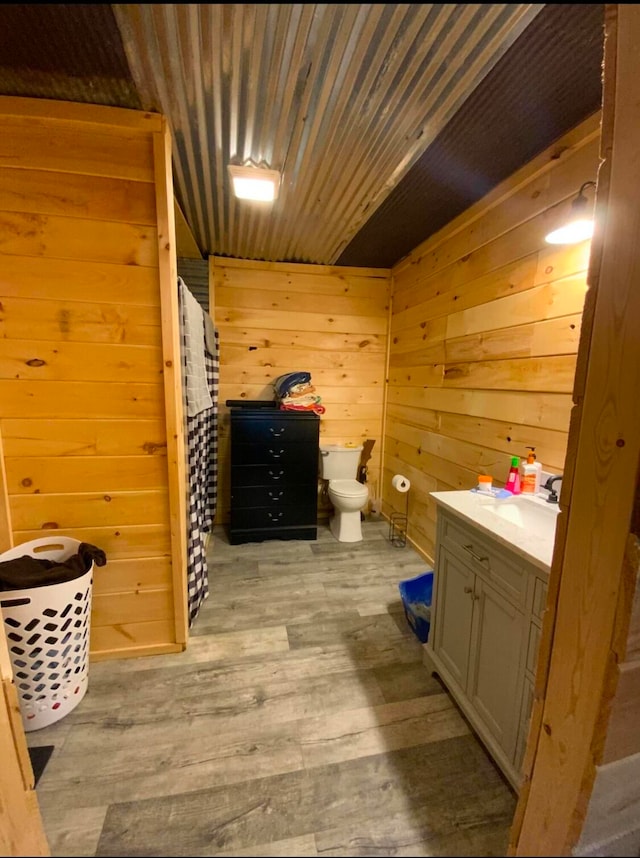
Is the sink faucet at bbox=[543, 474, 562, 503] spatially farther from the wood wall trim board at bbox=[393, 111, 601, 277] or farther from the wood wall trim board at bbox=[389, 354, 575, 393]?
the wood wall trim board at bbox=[393, 111, 601, 277]

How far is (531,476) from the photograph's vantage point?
5.20 ft

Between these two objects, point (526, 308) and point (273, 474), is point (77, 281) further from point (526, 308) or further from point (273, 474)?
point (526, 308)

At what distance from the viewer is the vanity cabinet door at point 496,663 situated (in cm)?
112

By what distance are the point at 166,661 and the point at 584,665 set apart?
1.72 metres

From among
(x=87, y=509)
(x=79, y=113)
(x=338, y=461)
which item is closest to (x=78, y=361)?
(x=87, y=509)

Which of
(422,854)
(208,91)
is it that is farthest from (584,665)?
(208,91)

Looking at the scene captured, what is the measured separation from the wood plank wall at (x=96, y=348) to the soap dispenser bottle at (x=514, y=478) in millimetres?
1530

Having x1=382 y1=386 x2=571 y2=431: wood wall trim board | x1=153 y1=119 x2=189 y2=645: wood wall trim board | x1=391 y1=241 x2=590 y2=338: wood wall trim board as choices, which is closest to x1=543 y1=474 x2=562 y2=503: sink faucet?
x1=382 y1=386 x2=571 y2=431: wood wall trim board

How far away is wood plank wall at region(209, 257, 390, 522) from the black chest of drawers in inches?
17.5

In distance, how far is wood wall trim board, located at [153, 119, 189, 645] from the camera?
1409 mm

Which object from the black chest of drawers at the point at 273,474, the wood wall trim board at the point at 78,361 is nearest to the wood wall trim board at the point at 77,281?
the wood wall trim board at the point at 78,361

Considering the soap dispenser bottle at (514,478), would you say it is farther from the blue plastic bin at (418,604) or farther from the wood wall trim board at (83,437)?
the wood wall trim board at (83,437)

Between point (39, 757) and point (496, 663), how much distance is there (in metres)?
1.56

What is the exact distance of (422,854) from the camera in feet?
1.37
